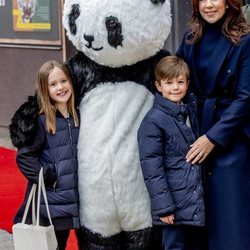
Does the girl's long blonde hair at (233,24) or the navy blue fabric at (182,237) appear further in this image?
the navy blue fabric at (182,237)

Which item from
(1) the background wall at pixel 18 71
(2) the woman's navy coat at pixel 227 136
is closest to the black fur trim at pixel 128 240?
(2) the woman's navy coat at pixel 227 136

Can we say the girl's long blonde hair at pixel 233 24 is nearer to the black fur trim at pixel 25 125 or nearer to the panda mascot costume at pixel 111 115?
the panda mascot costume at pixel 111 115

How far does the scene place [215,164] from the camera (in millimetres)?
3908

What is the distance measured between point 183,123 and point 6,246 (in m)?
2.28

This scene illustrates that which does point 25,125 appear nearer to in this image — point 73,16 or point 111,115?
point 111,115

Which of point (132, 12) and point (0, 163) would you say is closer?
point (132, 12)

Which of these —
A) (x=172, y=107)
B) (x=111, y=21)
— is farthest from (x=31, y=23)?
(x=172, y=107)

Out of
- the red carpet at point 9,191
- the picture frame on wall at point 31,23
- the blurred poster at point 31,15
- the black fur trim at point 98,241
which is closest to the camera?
the black fur trim at point 98,241

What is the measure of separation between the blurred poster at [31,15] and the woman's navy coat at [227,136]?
5.62 metres

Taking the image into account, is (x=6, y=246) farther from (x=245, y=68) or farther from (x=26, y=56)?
(x=26, y=56)

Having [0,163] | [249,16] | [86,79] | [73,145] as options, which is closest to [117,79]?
[86,79]

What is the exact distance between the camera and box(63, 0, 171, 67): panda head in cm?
381


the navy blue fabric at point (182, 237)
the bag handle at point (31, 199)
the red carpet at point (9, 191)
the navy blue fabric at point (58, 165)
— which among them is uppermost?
the navy blue fabric at point (58, 165)

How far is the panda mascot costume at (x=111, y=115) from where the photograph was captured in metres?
3.88
